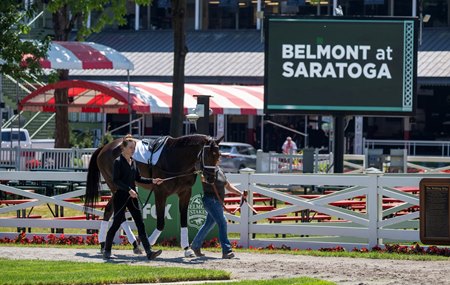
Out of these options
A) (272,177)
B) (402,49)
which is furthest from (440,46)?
(272,177)

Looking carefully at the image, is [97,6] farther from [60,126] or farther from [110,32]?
[110,32]

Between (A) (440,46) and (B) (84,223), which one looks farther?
(A) (440,46)

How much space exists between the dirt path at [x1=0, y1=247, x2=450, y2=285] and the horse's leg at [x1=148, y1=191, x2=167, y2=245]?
0.33 meters

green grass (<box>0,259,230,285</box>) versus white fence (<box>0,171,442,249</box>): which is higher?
white fence (<box>0,171,442,249</box>)

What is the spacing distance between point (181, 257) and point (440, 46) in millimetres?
35462

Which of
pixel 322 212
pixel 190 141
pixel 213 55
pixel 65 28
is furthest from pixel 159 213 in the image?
pixel 213 55

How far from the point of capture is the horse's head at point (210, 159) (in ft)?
58.0

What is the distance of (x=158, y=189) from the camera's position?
60.8ft

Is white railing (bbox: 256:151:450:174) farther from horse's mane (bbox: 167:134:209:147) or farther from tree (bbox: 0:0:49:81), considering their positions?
horse's mane (bbox: 167:134:209:147)

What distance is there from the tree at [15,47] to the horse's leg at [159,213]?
629 cm

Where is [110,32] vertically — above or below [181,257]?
above

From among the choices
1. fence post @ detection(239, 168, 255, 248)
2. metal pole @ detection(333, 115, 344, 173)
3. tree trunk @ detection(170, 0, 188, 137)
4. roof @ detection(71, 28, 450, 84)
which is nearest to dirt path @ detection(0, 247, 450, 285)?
fence post @ detection(239, 168, 255, 248)

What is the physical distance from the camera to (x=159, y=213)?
60.6 ft

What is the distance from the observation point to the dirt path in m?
15.5
